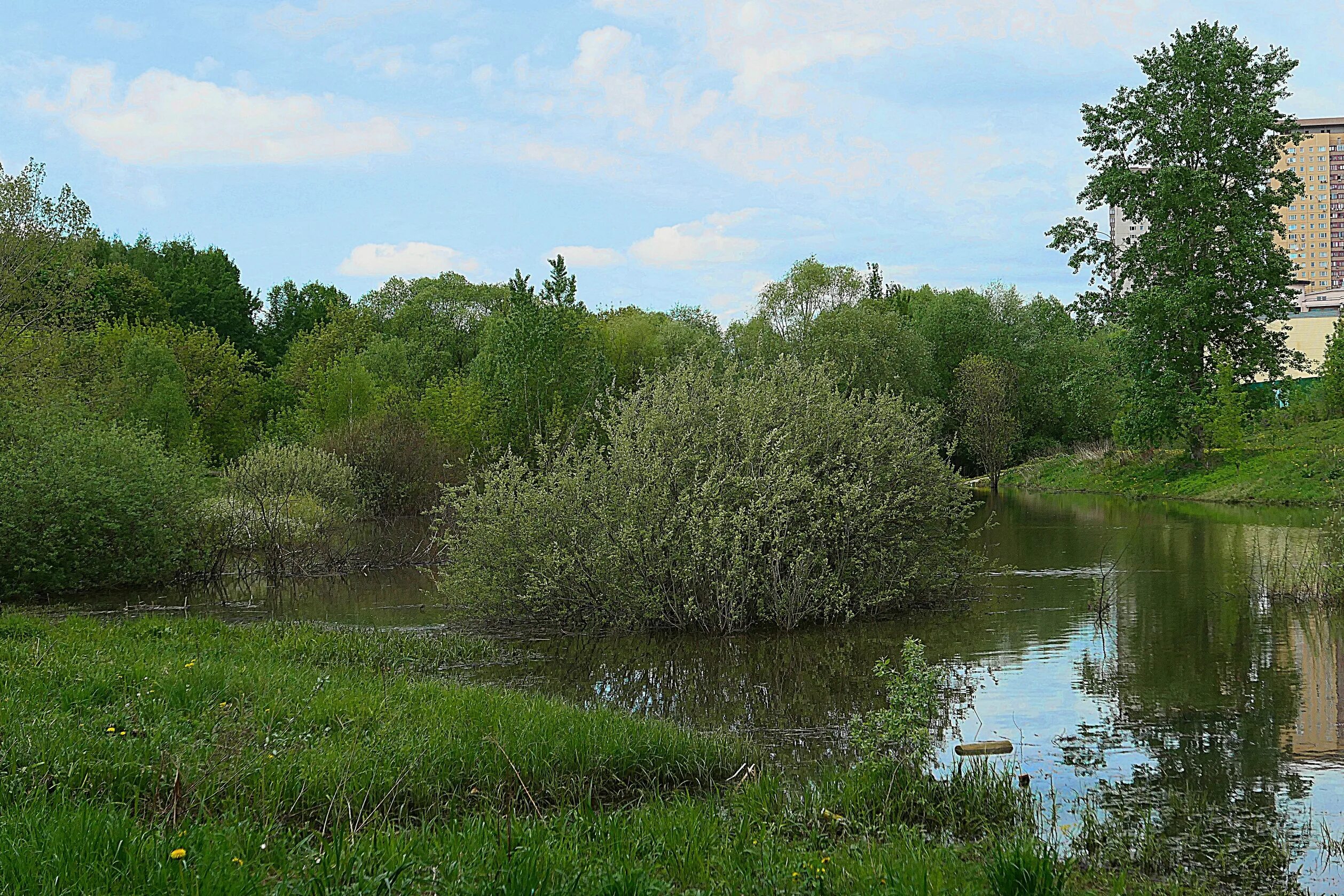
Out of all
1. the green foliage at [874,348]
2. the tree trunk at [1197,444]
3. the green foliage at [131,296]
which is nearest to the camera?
the tree trunk at [1197,444]

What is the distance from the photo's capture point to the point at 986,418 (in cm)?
5488

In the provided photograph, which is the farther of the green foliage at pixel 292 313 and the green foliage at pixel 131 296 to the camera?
the green foliage at pixel 292 313

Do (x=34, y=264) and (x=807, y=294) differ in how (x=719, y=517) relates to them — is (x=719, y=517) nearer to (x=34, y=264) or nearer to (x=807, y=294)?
(x=34, y=264)

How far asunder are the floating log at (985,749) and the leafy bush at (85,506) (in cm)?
1611

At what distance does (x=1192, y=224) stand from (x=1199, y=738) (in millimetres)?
32889

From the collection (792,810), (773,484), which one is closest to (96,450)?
(773,484)

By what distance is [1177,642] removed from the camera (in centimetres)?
1334

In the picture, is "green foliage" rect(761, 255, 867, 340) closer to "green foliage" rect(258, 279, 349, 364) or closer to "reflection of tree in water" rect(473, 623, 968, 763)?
"green foliage" rect(258, 279, 349, 364)

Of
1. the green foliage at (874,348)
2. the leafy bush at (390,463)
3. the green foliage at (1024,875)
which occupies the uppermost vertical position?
the green foliage at (874,348)

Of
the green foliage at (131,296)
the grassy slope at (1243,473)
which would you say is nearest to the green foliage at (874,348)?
the grassy slope at (1243,473)

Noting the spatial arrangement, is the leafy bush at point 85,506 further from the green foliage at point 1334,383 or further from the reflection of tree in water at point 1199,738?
the green foliage at point 1334,383

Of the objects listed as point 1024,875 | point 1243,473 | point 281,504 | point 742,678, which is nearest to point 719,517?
point 742,678

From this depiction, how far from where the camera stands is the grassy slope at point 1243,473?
34531 mm

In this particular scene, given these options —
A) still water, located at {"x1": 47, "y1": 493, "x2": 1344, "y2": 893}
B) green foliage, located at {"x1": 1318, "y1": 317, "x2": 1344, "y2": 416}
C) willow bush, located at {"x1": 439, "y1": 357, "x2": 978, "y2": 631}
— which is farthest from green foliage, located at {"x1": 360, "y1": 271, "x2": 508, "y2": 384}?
willow bush, located at {"x1": 439, "y1": 357, "x2": 978, "y2": 631}
